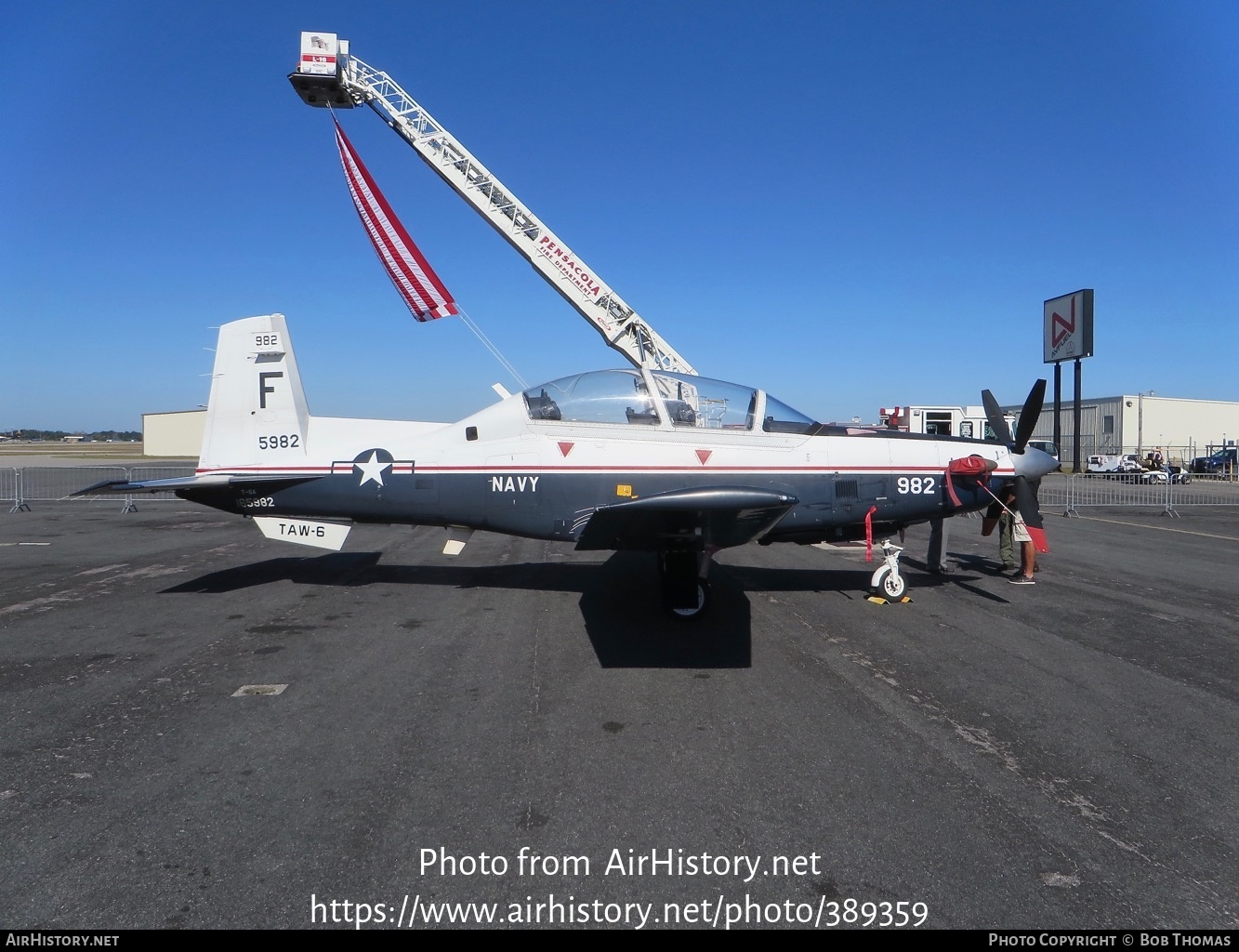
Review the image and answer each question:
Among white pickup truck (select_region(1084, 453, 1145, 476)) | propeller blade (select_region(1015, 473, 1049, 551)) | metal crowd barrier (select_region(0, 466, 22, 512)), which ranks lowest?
metal crowd barrier (select_region(0, 466, 22, 512))

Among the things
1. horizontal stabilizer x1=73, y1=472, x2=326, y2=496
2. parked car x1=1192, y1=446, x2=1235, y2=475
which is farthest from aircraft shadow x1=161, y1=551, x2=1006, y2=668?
parked car x1=1192, y1=446, x2=1235, y2=475

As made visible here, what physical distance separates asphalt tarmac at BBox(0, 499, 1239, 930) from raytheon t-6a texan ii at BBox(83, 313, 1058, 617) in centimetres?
88

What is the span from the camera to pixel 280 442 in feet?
26.1

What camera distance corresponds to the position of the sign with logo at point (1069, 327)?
1219 inches

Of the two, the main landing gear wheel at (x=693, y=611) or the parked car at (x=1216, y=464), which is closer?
the main landing gear wheel at (x=693, y=611)

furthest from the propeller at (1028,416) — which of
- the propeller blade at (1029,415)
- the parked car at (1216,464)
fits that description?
the parked car at (1216,464)

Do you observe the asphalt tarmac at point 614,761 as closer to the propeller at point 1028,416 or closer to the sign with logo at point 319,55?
the propeller at point 1028,416

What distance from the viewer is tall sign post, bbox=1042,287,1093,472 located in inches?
1218

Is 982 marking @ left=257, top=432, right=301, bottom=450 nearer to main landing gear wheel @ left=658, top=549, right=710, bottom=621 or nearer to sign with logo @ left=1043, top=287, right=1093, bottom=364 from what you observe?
main landing gear wheel @ left=658, top=549, right=710, bottom=621

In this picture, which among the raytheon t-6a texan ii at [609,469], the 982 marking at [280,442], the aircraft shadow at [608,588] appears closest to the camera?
the aircraft shadow at [608,588]

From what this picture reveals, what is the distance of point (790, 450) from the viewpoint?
283 inches

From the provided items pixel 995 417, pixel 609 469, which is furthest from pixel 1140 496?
pixel 609 469

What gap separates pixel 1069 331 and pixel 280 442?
34.3m

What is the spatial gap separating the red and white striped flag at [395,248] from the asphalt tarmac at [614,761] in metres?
6.98
